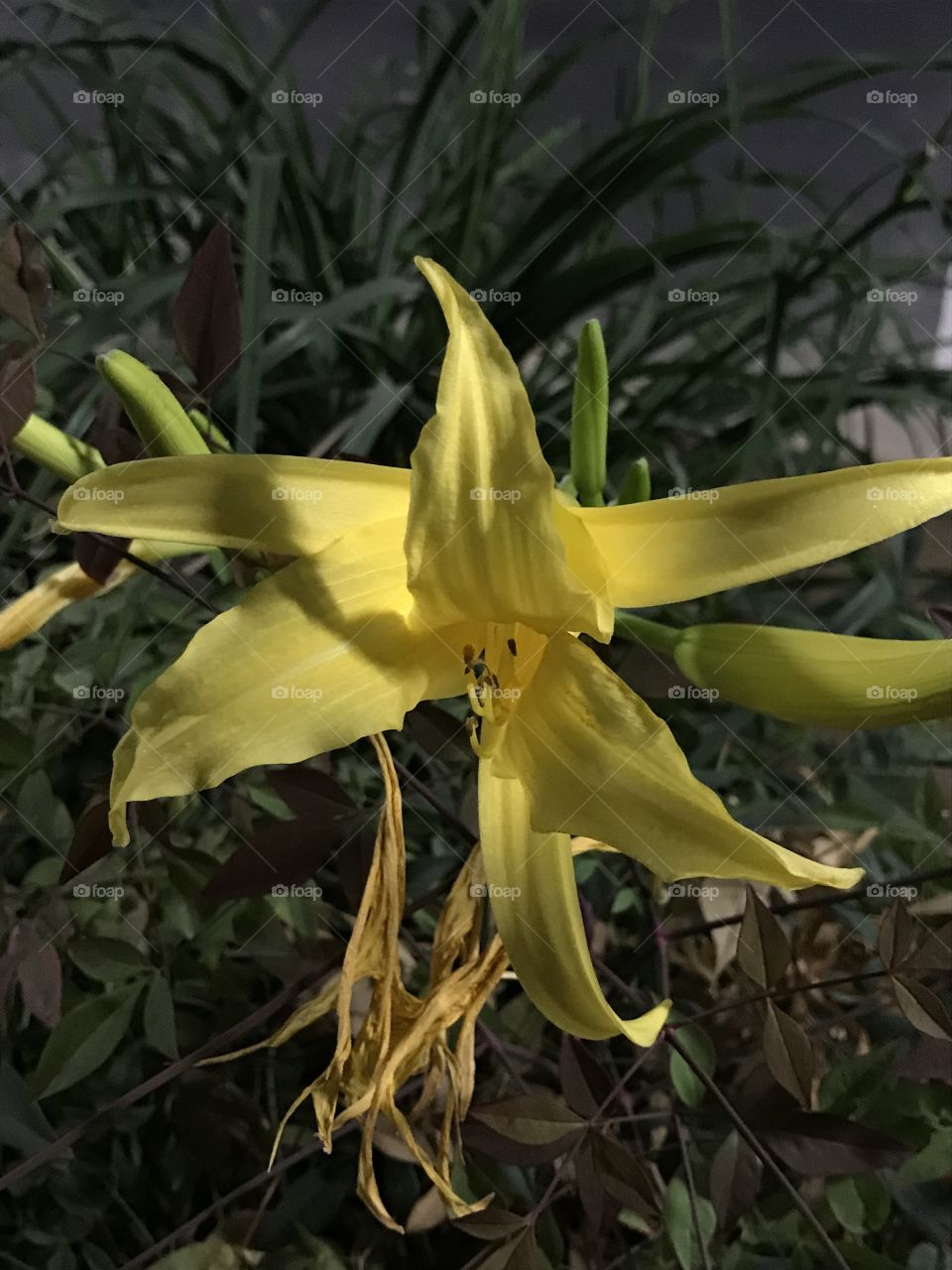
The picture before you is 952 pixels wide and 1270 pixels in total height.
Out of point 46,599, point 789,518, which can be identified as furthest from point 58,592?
point 789,518

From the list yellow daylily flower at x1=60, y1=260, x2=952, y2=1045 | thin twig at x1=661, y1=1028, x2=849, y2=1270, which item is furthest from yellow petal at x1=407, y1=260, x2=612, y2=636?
thin twig at x1=661, y1=1028, x2=849, y2=1270

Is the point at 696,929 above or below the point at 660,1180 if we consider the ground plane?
above

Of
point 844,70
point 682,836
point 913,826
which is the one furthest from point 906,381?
point 682,836

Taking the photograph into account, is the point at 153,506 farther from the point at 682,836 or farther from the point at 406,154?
the point at 406,154

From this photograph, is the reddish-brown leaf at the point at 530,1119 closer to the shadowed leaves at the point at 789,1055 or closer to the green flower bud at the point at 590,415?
the shadowed leaves at the point at 789,1055

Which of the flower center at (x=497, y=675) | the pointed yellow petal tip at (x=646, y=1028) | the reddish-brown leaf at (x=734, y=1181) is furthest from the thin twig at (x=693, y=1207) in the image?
the flower center at (x=497, y=675)

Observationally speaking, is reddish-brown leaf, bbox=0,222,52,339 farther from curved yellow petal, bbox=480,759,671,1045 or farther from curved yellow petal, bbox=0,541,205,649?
curved yellow petal, bbox=480,759,671,1045
